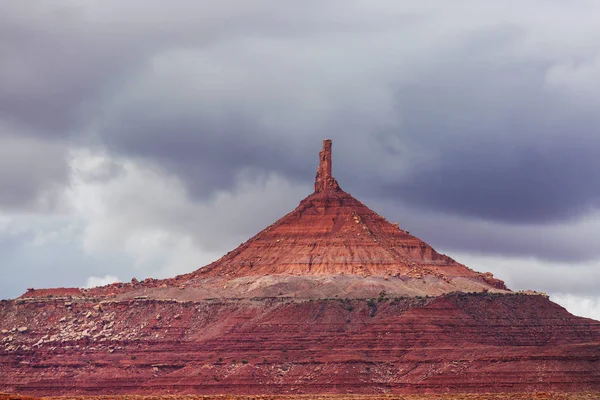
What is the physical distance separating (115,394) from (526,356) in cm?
4354

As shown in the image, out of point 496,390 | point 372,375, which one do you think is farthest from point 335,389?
point 496,390

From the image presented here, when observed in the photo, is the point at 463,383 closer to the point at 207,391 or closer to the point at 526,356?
the point at 526,356

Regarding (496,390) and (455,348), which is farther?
(455,348)

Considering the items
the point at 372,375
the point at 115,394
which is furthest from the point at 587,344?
the point at 115,394

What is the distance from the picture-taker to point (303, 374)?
643 feet

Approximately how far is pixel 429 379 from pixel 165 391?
27852mm

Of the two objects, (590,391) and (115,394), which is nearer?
(590,391)

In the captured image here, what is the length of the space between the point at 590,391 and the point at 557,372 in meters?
4.32

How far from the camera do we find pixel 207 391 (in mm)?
194750

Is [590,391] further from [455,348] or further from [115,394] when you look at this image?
[115,394]

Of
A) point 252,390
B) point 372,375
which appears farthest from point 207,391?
point 372,375

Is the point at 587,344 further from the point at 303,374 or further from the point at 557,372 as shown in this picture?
the point at 303,374

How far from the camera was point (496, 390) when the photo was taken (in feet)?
612

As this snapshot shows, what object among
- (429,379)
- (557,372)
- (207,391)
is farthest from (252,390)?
(557,372)
